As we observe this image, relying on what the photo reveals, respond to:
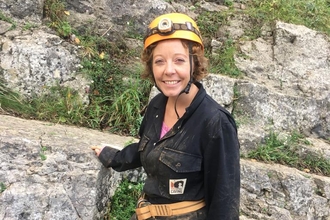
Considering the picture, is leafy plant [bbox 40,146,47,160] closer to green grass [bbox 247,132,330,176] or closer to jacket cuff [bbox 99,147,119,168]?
jacket cuff [bbox 99,147,119,168]

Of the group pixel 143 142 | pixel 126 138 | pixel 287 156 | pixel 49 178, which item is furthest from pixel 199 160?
pixel 287 156

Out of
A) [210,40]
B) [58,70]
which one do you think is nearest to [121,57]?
[58,70]

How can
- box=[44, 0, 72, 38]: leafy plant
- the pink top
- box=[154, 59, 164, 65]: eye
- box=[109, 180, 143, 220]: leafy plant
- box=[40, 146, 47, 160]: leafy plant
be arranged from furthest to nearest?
1. box=[44, 0, 72, 38]: leafy plant
2. box=[109, 180, 143, 220]: leafy plant
3. box=[40, 146, 47, 160]: leafy plant
4. the pink top
5. box=[154, 59, 164, 65]: eye

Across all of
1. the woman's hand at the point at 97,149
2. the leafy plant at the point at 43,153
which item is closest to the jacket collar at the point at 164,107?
the woman's hand at the point at 97,149

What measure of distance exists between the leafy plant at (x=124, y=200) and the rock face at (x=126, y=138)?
9 centimetres

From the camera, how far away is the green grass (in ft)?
15.2

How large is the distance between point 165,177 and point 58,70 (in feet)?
10.0

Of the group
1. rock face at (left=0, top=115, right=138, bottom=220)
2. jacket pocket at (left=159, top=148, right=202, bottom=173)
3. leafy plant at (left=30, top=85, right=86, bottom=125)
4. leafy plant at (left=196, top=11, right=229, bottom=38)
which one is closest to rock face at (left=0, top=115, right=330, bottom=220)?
rock face at (left=0, top=115, right=138, bottom=220)

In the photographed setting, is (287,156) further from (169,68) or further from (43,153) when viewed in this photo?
(169,68)

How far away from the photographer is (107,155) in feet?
9.71

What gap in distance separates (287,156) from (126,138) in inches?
81.8

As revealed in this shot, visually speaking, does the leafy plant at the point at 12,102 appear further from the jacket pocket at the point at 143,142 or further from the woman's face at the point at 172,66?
the woman's face at the point at 172,66

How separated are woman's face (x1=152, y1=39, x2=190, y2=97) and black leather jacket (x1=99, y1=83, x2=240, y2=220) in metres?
0.14

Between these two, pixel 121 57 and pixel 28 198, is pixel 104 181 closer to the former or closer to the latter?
pixel 28 198
